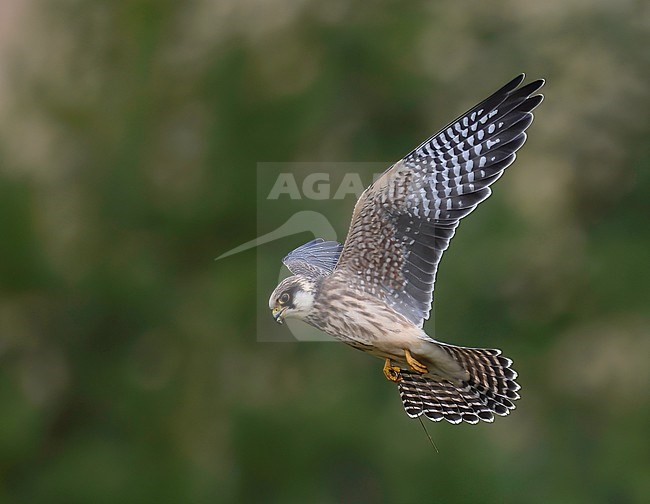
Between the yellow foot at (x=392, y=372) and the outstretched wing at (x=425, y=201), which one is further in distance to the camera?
the yellow foot at (x=392, y=372)

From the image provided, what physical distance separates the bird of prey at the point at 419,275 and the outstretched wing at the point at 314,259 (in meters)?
0.27

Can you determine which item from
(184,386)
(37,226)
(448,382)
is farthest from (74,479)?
(448,382)

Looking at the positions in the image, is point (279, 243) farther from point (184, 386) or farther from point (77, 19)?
point (77, 19)

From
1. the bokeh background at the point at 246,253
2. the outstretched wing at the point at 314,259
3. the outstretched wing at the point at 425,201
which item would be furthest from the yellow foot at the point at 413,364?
the bokeh background at the point at 246,253

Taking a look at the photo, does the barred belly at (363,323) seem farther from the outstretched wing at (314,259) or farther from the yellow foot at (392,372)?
the outstretched wing at (314,259)

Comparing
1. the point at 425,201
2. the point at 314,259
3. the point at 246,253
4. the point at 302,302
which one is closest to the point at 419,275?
the point at 425,201

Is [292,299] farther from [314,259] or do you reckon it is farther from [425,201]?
[314,259]

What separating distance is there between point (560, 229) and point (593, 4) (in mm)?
2339

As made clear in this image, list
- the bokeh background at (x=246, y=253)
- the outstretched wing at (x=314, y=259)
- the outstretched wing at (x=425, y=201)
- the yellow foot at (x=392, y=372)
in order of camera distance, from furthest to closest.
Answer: the bokeh background at (x=246, y=253) < the outstretched wing at (x=314, y=259) < the yellow foot at (x=392, y=372) < the outstretched wing at (x=425, y=201)

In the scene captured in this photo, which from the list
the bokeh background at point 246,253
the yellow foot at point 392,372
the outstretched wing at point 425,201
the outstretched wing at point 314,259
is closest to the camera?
Answer: the outstretched wing at point 425,201

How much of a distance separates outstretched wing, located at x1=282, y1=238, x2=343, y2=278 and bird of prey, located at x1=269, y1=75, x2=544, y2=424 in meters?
0.27

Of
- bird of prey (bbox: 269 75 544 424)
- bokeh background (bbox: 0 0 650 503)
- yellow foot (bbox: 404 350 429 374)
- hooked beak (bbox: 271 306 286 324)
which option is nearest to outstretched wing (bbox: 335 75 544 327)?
bird of prey (bbox: 269 75 544 424)

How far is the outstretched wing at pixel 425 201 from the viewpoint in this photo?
3.33 meters

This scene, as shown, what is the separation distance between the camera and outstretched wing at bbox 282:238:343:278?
3.95 meters
